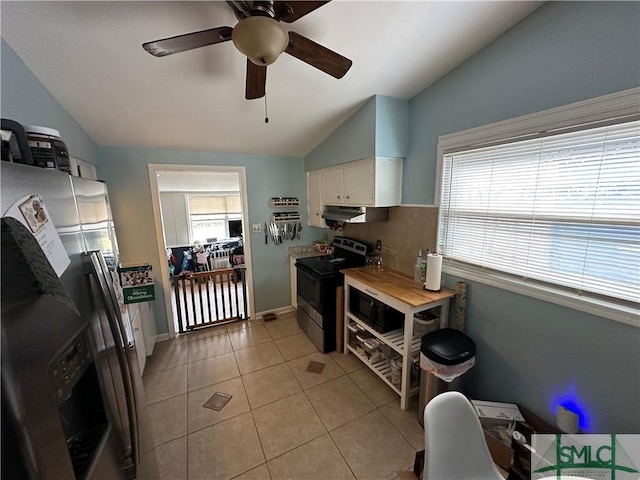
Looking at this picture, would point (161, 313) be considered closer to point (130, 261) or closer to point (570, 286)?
point (130, 261)

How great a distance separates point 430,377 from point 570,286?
1.04m

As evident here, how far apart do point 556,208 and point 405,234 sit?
44.8 inches

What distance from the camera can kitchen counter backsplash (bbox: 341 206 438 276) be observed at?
2.24m

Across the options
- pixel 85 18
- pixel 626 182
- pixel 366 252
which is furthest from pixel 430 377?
pixel 85 18

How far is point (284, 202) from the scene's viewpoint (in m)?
3.50

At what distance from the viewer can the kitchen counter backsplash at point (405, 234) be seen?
2.24 metres

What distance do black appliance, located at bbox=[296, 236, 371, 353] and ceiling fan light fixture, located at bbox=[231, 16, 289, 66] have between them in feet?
6.37

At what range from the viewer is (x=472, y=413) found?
1090 mm

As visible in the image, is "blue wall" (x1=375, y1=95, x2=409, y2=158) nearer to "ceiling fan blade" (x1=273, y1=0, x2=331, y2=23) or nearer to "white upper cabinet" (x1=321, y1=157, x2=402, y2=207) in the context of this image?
"white upper cabinet" (x1=321, y1=157, x2=402, y2=207)

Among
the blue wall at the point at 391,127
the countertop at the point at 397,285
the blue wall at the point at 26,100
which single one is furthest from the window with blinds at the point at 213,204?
the blue wall at the point at 391,127

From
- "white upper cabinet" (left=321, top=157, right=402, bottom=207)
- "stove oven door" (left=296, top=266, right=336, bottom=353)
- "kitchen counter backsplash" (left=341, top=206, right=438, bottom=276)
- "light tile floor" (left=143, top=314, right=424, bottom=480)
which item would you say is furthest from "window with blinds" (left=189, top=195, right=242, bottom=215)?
"kitchen counter backsplash" (left=341, top=206, right=438, bottom=276)

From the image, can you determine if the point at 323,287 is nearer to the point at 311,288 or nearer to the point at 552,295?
the point at 311,288

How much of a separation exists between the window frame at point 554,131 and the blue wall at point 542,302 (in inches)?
1.8

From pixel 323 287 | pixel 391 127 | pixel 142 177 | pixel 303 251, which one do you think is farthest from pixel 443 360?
pixel 142 177
